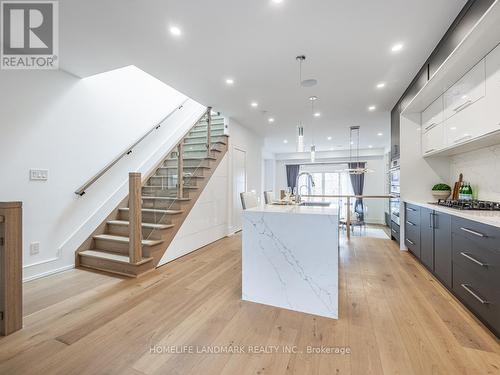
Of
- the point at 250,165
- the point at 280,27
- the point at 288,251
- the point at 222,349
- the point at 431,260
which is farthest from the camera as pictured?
the point at 250,165

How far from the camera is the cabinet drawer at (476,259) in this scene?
1605mm

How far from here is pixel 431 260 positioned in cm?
278

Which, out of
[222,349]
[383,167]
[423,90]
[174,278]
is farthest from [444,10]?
[383,167]

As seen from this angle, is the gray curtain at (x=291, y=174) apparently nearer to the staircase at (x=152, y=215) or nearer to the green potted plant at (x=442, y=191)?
the staircase at (x=152, y=215)

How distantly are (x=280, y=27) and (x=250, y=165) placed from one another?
167 inches

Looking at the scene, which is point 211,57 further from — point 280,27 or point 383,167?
point 383,167

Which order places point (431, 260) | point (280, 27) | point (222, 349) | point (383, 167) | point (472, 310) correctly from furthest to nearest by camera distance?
1. point (383, 167)
2. point (431, 260)
3. point (280, 27)
4. point (472, 310)
5. point (222, 349)

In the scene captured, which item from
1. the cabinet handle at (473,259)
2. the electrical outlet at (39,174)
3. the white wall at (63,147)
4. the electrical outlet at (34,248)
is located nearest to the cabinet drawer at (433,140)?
the cabinet handle at (473,259)

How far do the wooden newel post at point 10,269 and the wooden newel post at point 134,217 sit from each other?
3.63 ft

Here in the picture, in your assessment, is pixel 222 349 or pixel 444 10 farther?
pixel 444 10

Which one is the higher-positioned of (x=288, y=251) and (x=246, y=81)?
(x=246, y=81)

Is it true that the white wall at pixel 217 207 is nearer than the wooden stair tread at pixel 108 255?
No

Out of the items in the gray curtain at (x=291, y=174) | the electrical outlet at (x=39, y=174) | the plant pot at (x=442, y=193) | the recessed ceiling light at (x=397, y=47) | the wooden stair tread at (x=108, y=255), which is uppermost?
the recessed ceiling light at (x=397, y=47)

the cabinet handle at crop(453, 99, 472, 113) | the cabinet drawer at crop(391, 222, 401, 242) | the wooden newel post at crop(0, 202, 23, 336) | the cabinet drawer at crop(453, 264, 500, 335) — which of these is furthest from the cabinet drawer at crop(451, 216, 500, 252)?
the wooden newel post at crop(0, 202, 23, 336)
